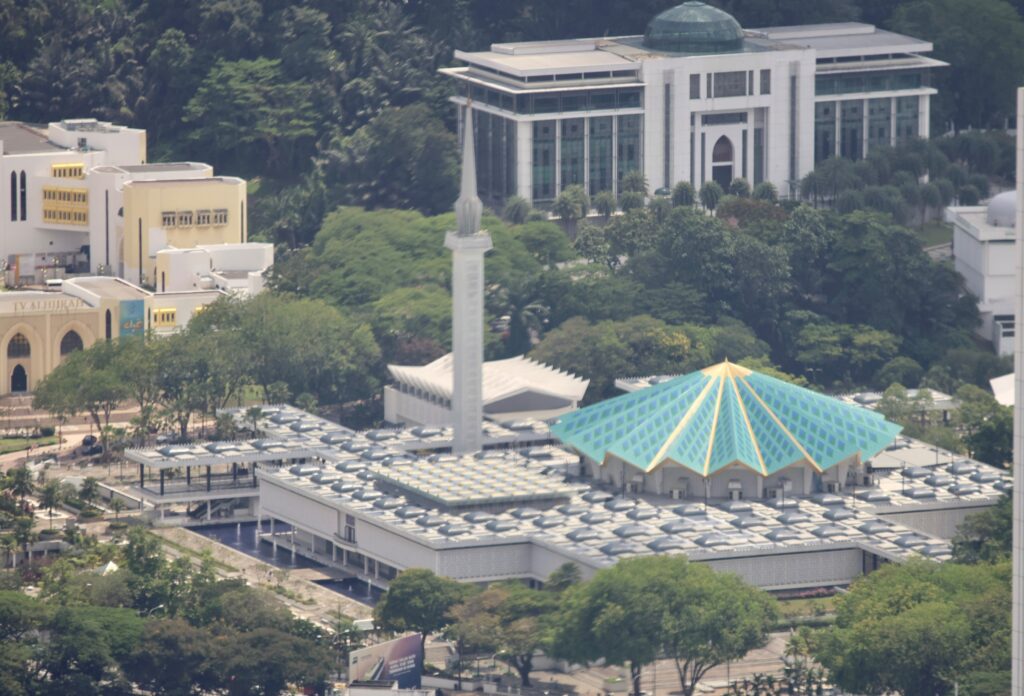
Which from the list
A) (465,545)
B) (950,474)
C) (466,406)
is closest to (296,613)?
(465,545)

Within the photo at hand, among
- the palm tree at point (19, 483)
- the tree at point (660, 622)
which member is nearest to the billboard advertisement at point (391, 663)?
Answer: the tree at point (660, 622)

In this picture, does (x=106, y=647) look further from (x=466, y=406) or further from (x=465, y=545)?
(x=466, y=406)

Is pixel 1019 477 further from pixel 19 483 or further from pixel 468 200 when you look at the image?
pixel 19 483

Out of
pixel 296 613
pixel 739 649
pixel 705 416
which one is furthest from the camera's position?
pixel 705 416

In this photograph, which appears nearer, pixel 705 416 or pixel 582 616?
pixel 582 616

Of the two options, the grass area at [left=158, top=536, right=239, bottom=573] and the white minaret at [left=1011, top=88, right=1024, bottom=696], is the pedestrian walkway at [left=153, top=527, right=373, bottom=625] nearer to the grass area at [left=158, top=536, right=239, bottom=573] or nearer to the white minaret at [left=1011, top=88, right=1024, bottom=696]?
the grass area at [left=158, top=536, right=239, bottom=573]

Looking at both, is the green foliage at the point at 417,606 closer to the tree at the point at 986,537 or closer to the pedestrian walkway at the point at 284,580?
the pedestrian walkway at the point at 284,580

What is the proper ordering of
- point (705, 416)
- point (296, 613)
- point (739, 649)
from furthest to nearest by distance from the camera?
point (705, 416) → point (296, 613) → point (739, 649)
